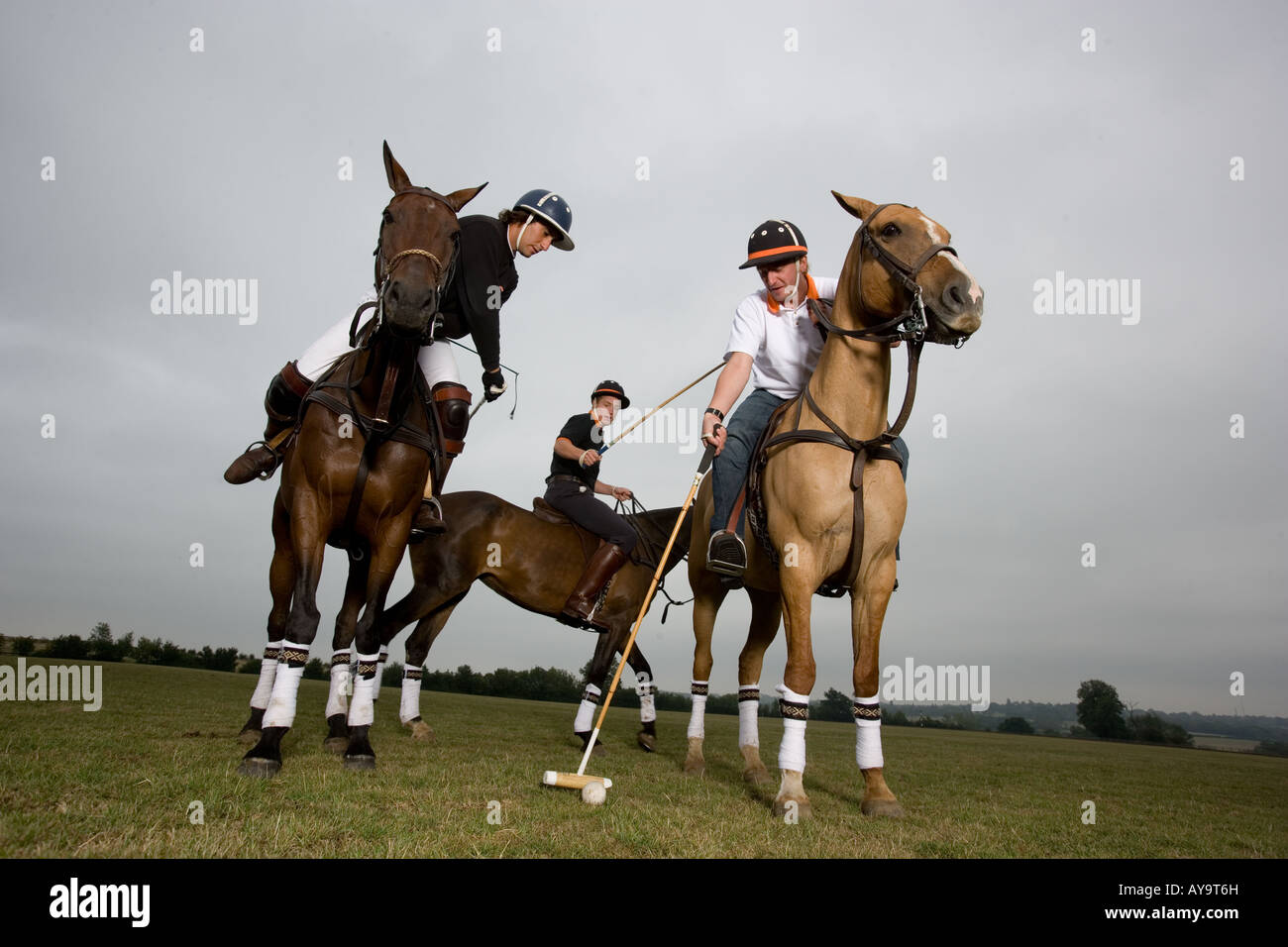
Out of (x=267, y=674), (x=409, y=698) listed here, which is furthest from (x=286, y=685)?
(x=409, y=698)

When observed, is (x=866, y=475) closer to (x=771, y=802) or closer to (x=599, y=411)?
(x=771, y=802)

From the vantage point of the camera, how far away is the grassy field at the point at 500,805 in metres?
3.04

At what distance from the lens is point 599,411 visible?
10203 mm

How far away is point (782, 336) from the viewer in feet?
20.0

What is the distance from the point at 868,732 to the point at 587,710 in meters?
4.47

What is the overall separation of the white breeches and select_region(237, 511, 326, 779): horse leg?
1.45m

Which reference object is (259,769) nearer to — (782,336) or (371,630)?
(371,630)

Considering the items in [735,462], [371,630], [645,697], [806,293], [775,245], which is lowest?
[645,697]

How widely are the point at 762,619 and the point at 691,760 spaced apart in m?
1.38

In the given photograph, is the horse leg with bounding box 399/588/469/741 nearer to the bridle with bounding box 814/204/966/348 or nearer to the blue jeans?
the blue jeans

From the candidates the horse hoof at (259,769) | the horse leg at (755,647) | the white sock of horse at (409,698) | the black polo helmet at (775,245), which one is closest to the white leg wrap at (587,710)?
the white sock of horse at (409,698)

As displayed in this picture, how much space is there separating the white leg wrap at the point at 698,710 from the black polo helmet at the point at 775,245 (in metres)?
3.92

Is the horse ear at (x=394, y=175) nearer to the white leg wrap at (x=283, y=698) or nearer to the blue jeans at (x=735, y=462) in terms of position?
the blue jeans at (x=735, y=462)
